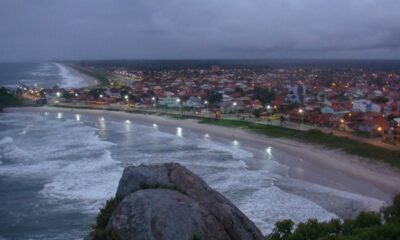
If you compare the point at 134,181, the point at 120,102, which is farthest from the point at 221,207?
the point at 120,102

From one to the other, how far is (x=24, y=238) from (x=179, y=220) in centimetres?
1102

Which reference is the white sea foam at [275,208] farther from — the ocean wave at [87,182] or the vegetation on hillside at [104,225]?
the vegetation on hillside at [104,225]

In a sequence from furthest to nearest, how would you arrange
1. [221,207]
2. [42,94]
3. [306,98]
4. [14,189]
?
[42,94]
[306,98]
[14,189]
[221,207]

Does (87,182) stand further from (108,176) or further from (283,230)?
(283,230)

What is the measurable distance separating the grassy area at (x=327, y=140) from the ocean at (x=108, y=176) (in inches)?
174

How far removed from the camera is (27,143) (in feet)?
143

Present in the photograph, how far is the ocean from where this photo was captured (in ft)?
72.9

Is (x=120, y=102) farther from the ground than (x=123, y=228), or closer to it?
closer to it

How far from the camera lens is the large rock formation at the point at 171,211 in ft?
37.3

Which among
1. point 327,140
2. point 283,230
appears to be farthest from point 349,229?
point 327,140

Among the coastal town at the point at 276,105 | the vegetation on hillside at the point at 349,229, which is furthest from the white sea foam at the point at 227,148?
the vegetation on hillside at the point at 349,229

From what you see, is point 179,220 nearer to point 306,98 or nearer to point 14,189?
point 14,189

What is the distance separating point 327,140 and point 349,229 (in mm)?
27513

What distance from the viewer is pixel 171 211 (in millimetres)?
11797
